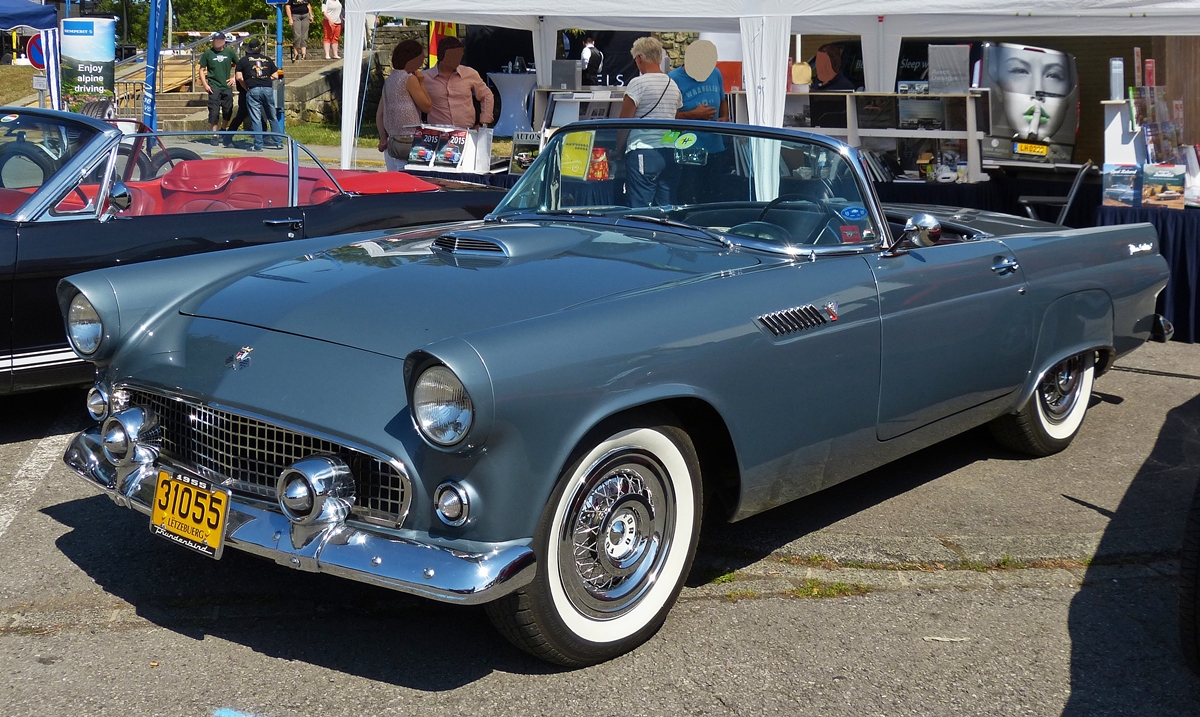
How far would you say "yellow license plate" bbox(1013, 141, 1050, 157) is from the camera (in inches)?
417

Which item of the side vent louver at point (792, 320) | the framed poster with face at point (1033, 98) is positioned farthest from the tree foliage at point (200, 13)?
the side vent louver at point (792, 320)

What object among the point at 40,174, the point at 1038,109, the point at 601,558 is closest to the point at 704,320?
the point at 601,558

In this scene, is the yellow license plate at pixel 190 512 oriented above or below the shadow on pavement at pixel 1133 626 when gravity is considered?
above

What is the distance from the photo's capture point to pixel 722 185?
160 inches

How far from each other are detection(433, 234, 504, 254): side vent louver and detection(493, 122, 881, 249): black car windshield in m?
0.58

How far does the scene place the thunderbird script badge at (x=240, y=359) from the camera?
3.14 meters

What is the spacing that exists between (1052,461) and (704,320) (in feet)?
8.19

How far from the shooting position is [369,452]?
282 centimetres

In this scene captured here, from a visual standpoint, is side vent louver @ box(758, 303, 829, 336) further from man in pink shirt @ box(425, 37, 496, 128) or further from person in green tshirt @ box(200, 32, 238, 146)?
person in green tshirt @ box(200, 32, 238, 146)

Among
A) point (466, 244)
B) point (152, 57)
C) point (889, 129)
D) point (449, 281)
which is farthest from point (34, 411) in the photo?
point (152, 57)

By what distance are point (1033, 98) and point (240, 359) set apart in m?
10.2

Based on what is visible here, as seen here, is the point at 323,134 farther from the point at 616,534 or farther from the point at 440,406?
the point at 440,406

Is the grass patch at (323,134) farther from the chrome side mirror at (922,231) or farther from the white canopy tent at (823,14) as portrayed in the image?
the chrome side mirror at (922,231)

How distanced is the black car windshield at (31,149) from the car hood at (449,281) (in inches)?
84.9
